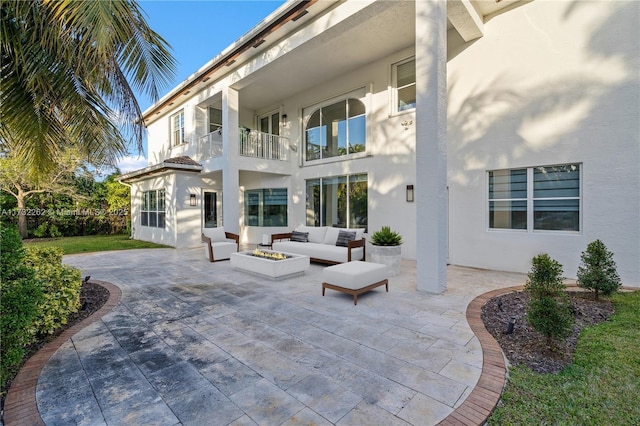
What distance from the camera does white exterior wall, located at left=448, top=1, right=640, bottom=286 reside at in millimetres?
6039

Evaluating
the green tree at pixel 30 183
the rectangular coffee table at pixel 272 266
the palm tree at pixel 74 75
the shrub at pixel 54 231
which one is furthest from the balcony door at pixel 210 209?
the shrub at pixel 54 231

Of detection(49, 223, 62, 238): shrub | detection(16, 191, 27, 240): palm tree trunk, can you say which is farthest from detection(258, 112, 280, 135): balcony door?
detection(49, 223, 62, 238): shrub

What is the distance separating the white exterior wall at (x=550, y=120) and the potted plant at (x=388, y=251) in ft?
7.42

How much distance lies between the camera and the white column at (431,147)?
565 cm

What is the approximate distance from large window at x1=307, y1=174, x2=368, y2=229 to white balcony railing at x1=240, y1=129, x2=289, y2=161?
1995 mm

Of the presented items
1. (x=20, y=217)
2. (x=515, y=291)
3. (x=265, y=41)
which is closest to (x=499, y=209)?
(x=515, y=291)

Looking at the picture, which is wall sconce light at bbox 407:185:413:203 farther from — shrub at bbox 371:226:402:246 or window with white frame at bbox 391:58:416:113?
window with white frame at bbox 391:58:416:113

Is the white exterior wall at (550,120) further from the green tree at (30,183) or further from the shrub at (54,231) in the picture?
the shrub at (54,231)

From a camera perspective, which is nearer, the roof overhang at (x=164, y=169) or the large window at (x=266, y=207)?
the roof overhang at (x=164, y=169)

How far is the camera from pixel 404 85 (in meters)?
9.38

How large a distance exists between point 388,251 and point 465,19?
598 cm

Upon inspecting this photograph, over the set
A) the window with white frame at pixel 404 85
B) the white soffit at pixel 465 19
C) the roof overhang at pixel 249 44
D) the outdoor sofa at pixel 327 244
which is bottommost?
the outdoor sofa at pixel 327 244

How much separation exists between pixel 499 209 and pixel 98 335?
29.0 ft

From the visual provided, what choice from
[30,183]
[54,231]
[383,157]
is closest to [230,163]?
[383,157]
